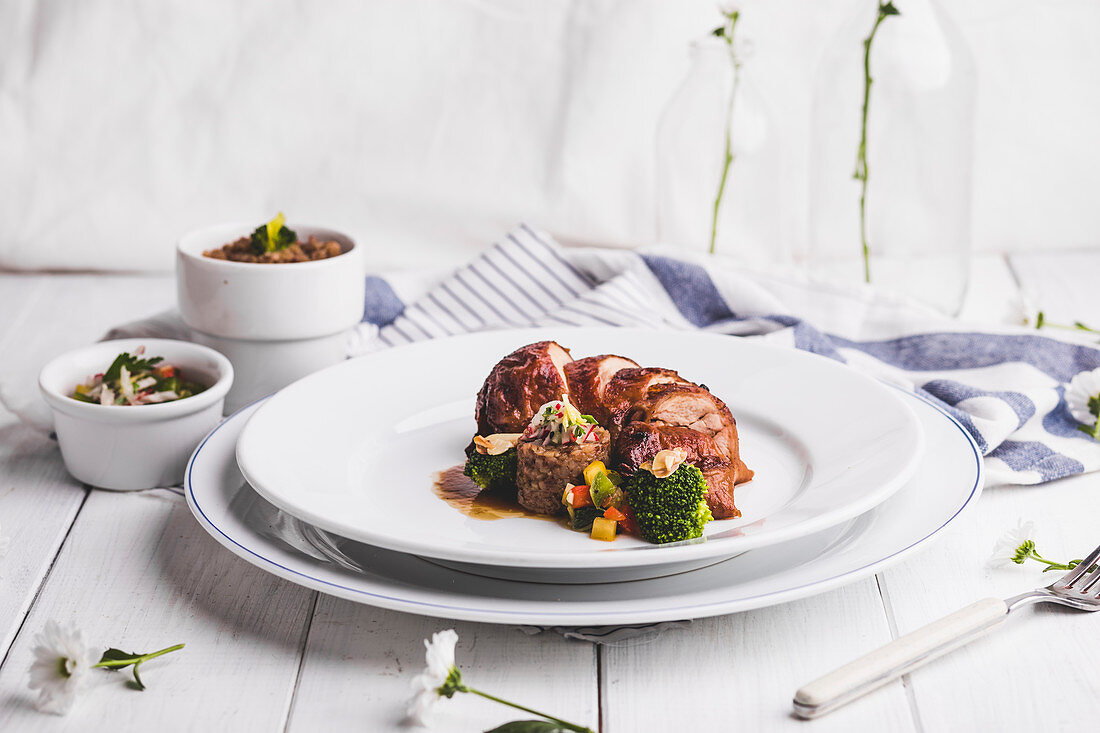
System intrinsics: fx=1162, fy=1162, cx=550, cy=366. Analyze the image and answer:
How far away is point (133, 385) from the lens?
2.99 meters

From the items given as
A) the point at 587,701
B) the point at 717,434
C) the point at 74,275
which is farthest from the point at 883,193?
the point at 74,275

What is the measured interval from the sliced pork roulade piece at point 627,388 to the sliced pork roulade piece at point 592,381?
2 centimetres

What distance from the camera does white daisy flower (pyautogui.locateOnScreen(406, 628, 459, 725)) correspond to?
1.96 meters

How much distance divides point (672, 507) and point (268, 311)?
1.50 metres

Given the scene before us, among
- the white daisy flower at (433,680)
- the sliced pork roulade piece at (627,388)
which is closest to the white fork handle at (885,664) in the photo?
the white daisy flower at (433,680)

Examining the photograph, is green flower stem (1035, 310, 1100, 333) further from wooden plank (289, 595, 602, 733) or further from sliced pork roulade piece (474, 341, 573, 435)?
wooden plank (289, 595, 602, 733)

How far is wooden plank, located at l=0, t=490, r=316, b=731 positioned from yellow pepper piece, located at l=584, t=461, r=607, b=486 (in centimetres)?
62

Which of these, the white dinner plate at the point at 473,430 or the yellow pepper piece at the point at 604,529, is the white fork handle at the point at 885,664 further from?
the yellow pepper piece at the point at 604,529

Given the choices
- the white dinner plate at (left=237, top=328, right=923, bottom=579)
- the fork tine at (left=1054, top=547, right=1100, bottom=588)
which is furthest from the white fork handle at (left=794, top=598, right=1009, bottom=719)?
the fork tine at (left=1054, top=547, right=1100, bottom=588)

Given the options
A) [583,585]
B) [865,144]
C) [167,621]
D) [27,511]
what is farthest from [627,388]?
[865,144]

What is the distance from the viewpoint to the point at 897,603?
238 cm

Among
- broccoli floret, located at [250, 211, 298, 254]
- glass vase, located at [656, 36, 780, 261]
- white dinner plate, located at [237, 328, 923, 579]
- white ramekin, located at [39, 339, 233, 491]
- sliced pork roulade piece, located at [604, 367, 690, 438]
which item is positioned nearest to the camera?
white dinner plate, located at [237, 328, 923, 579]

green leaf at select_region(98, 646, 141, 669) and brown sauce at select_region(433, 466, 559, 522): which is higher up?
brown sauce at select_region(433, 466, 559, 522)

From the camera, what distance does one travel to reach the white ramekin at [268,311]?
3236 mm
